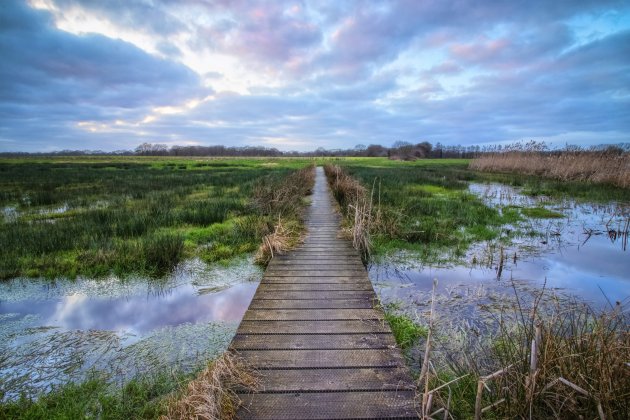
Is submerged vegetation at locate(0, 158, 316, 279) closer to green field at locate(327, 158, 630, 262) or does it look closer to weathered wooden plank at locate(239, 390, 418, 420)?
green field at locate(327, 158, 630, 262)

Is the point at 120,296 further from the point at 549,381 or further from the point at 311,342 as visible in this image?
the point at 549,381

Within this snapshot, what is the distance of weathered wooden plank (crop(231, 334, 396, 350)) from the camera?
309 cm

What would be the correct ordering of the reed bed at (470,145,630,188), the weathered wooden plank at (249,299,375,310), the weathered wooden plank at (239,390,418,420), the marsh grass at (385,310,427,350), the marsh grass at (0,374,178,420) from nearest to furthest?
the weathered wooden plank at (239,390,418,420) → the marsh grass at (0,374,178,420) → the marsh grass at (385,310,427,350) → the weathered wooden plank at (249,299,375,310) → the reed bed at (470,145,630,188)

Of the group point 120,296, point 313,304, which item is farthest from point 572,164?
point 120,296

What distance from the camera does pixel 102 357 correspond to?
356 centimetres

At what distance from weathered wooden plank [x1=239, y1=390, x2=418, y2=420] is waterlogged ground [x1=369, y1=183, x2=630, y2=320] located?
7.66 feet

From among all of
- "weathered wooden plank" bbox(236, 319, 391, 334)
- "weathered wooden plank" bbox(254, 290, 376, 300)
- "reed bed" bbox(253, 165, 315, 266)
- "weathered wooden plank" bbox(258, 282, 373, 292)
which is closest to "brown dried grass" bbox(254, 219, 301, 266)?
"reed bed" bbox(253, 165, 315, 266)

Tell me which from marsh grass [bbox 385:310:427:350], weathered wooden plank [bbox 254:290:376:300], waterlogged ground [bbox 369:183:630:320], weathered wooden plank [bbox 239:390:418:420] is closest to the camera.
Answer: weathered wooden plank [bbox 239:390:418:420]

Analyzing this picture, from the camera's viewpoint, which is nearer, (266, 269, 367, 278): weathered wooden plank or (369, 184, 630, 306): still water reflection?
(266, 269, 367, 278): weathered wooden plank

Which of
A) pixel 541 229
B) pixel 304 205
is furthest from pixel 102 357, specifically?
pixel 541 229

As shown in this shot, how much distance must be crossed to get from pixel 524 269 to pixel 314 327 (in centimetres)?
478

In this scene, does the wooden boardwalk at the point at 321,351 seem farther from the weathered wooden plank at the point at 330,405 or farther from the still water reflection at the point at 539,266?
the still water reflection at the point at 539,266

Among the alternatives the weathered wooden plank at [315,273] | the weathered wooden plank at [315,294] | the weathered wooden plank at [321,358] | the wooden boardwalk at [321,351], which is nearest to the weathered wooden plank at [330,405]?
the wooden boardwalk at [321,351]

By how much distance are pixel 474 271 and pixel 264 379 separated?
4.85 metres
